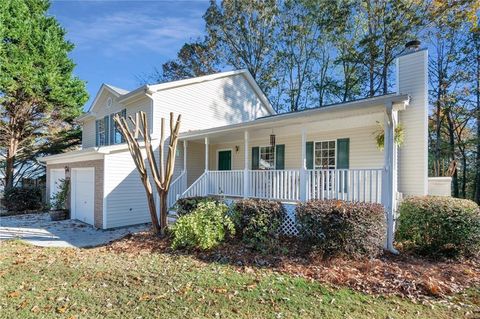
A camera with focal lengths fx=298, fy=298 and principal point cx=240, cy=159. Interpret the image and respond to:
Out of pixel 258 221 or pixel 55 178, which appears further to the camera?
pixel 55 178

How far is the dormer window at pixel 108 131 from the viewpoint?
47.6ft

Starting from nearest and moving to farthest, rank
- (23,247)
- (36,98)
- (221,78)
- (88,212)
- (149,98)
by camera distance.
Result: (23,247) → (88,212) → (149,98) → (221,78) → (36,98)

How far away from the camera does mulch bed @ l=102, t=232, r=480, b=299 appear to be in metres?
4.70

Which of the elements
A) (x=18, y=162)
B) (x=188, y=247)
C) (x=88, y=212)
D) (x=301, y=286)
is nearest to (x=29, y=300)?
(x=188, y=247)

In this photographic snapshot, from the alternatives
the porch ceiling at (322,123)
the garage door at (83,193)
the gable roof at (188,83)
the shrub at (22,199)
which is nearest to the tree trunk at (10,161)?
the shrub at (22,199)

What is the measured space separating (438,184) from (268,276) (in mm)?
7616

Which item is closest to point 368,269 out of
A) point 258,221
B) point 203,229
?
point 258,221

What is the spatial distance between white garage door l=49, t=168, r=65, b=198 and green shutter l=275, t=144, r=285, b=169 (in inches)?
401

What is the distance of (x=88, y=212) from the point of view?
38.4ft

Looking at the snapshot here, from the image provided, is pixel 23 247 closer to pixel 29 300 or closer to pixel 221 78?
pixel 29 300

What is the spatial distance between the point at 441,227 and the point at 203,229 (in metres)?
5.17

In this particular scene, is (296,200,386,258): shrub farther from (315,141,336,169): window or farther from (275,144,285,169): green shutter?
(275,144,285,169): green shutter

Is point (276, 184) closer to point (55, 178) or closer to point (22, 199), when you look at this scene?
point (55, 178)

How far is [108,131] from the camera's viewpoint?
50.7ft
